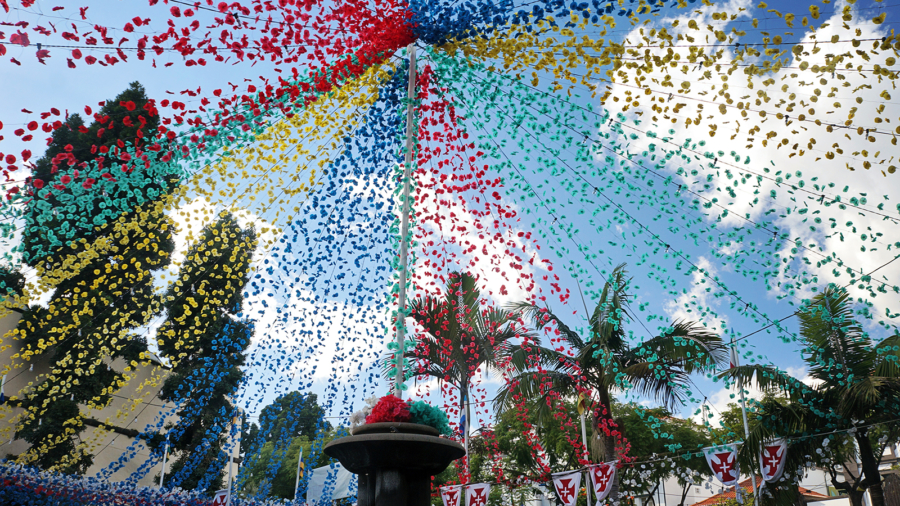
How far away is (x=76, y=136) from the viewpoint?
50.6 ft

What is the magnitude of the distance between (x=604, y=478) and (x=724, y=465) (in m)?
2.52

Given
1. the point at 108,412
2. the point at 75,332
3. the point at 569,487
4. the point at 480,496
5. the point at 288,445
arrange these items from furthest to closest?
the point at 288,445
the point at 108,412
the point at 75,332
the point at 480,496
the point at 569,487

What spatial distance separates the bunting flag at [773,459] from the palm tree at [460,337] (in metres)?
6.17

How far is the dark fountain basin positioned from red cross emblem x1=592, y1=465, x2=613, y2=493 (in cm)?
799

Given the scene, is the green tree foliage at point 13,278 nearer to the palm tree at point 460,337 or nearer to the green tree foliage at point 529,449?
the palm tree at point 460,337

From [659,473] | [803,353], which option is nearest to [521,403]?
[803,353]

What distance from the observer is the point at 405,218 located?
7.29 meters

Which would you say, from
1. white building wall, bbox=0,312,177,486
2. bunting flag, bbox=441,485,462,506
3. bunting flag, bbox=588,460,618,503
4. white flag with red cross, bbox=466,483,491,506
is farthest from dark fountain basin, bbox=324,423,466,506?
white building wall, bbox=0,312,177,486

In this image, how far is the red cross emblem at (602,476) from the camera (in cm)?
1255

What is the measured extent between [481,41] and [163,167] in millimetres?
4826

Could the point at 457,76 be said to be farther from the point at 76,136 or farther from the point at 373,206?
the point at 76,136

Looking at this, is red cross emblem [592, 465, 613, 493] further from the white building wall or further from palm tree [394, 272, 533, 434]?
the white building wall

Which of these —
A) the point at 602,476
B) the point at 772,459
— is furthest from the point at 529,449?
the point at 772,459

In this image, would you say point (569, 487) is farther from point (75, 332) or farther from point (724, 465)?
point (75, 332)
